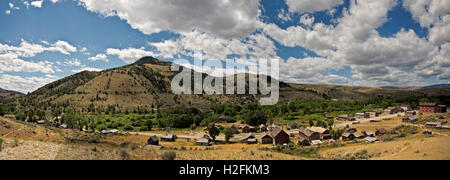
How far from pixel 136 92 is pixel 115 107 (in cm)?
3299

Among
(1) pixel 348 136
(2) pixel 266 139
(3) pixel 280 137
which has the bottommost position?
(2) pixel 266 139

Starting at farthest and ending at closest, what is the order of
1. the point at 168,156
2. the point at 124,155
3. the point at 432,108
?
the point at 432,108, the point at 168,156, the point at 124,155

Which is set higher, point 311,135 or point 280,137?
point 311,135

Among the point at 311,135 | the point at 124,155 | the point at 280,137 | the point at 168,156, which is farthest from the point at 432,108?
the point at 124,155

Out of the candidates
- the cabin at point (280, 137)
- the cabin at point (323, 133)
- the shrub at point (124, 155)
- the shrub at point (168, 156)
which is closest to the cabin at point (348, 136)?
the cabin at point (323, 133)

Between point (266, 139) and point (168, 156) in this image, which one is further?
point (266, 139)

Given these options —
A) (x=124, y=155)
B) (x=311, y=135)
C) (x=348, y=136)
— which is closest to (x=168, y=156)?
(x=124, y=155)

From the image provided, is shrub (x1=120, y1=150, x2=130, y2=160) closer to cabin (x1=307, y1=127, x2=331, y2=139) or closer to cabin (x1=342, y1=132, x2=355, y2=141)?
cabin (x1=307, y1=127, x2=331, y2=139)

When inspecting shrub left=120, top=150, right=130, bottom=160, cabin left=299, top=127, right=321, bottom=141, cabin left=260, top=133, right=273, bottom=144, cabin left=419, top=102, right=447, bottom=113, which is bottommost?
cabin left=260, top=133, right=273, bottom=144

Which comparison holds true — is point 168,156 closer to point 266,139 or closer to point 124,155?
point 124,155

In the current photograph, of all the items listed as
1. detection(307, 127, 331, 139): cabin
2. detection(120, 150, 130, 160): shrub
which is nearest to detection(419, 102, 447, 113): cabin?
detection(307, 127, 331, 139): cabin

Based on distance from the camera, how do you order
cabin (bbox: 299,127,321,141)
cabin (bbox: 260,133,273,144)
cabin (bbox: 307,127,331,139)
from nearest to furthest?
cabin (bbox: 260,133,273,144)
cabin (bbox: 299,127,321,141)
cabin (bbox: 307,127,331,139)

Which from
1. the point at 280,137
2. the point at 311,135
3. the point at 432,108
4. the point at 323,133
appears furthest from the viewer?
the point at 432,108
